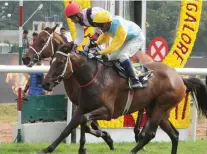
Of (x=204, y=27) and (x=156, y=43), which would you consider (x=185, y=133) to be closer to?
(x=156, y=43)

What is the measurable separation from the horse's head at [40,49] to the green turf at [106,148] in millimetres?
1090

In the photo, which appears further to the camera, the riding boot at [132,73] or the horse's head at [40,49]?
the horse's head at [40,49]

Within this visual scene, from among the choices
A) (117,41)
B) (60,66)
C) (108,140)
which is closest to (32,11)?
(108,140)

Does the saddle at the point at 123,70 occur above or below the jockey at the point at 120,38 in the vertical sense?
below

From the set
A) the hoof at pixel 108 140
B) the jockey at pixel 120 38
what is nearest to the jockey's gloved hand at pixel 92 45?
the jockey at pixel 120 38

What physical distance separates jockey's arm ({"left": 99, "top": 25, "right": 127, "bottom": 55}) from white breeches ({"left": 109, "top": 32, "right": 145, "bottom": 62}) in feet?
0.83

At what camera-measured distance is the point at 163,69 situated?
7727mm

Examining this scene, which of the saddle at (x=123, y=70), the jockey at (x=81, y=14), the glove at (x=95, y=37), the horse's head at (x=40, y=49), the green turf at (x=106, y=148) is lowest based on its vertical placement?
the green turf at (x=106, y=148)

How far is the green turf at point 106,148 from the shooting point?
7.89 metres

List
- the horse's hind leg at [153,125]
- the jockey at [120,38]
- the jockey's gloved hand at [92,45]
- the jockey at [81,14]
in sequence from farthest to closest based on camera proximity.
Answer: the horse's hind leg at [153,125]
the jockey's gloved hand at [92,45]
the jockey at [81,14]
the jockey at [120,38]

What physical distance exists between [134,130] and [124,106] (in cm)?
123

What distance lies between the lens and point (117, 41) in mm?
7188

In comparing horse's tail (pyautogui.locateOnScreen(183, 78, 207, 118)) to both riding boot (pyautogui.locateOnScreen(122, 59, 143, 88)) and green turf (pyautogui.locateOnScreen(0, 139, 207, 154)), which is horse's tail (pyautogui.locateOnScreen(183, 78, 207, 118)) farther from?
riding boot (pyautogui.locateOnScreen(122, 59, 143, 88))

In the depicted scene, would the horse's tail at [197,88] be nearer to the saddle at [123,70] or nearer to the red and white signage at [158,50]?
the saddle at [123,70]
